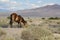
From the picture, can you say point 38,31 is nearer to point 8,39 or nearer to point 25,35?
point 25,35

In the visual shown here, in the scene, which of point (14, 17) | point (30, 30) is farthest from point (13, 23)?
point (30, 30)

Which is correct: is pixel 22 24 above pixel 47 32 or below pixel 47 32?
below

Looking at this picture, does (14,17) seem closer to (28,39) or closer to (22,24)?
(22,24)

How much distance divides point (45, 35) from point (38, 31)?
28.1 inches

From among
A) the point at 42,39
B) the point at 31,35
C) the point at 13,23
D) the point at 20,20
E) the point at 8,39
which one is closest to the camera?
the point at 8,39

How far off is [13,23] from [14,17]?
3.01 meters

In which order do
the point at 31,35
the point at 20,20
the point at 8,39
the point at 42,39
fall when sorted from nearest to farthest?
1. the point at 8,39
2. the point at 42,39
3. the point at 31,35
4. the point at 20,20

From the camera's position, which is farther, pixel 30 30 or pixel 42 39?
pixel 30 30

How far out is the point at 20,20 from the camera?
3622 cm

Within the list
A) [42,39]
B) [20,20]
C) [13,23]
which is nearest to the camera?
[42,39]

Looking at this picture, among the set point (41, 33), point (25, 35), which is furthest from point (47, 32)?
point (25, 35)

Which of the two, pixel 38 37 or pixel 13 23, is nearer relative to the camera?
pixel 38 37

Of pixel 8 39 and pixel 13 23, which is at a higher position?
pixel 8 39

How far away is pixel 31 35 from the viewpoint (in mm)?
18719
